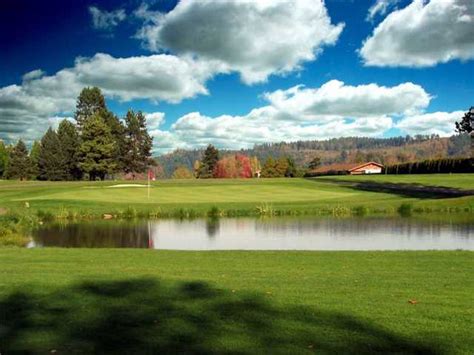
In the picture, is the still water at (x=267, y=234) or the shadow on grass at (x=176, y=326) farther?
the still water at (x=267, y=234)

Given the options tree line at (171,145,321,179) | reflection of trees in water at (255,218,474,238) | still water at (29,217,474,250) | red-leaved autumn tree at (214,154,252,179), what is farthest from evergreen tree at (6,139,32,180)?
reflection of trees in water at (255,218,474,238)

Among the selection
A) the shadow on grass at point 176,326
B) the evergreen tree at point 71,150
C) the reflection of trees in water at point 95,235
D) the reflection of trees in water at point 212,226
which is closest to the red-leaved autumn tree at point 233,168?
the evergreen tree at point 71,150

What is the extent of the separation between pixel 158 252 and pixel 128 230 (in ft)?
40.0

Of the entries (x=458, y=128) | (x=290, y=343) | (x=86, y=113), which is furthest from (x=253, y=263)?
(x=86, y=113)

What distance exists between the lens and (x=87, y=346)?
19.3 ft

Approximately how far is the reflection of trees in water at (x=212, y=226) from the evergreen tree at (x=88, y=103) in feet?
182

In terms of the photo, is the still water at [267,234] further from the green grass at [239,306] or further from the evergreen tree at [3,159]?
the evergreen tree at [3,159]

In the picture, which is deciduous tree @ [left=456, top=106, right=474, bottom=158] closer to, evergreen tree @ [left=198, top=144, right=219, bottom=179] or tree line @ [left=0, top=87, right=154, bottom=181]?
tree line @ [left=0, top=87, right=154, bottom=181]

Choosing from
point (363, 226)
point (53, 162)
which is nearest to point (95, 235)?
point (363, 226)

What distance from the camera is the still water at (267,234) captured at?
Answer: 811 inches

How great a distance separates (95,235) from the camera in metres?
24.9

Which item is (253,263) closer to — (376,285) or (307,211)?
(376,285)

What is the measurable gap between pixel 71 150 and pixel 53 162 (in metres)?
3.35

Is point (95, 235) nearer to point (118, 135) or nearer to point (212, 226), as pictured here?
point (212, 226)
